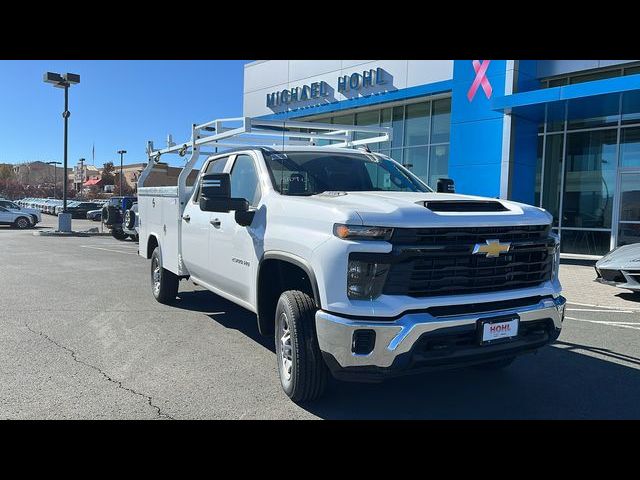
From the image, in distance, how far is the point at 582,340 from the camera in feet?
20.0

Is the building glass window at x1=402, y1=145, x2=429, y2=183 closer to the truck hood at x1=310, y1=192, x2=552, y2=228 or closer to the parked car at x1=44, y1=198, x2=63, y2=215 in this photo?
the truck hood at x1=310, y1=192, x2=552, y2=228

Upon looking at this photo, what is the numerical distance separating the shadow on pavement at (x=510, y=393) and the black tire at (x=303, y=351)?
0.18 metres

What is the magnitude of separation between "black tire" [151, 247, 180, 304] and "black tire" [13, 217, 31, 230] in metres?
23.6

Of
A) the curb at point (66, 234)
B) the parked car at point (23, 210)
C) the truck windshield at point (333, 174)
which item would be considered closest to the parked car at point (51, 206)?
the parked car at point (23, 210)

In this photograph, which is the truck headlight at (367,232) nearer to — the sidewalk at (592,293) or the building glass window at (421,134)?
the sidewalk at (592,293)

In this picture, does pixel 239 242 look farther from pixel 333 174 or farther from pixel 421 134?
pixel 421 134

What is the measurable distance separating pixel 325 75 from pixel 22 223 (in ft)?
59.1

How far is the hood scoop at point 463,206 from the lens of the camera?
147 inches

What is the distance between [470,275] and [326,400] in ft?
4.79

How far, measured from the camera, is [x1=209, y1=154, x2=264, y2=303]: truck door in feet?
15.2

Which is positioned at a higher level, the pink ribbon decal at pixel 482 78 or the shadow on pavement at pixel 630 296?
the pink ribbon decal at pixel 482 78

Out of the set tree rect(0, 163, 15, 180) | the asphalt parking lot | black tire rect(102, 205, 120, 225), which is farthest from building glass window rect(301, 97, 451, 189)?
tree rect(0, 163, 15, 180)
